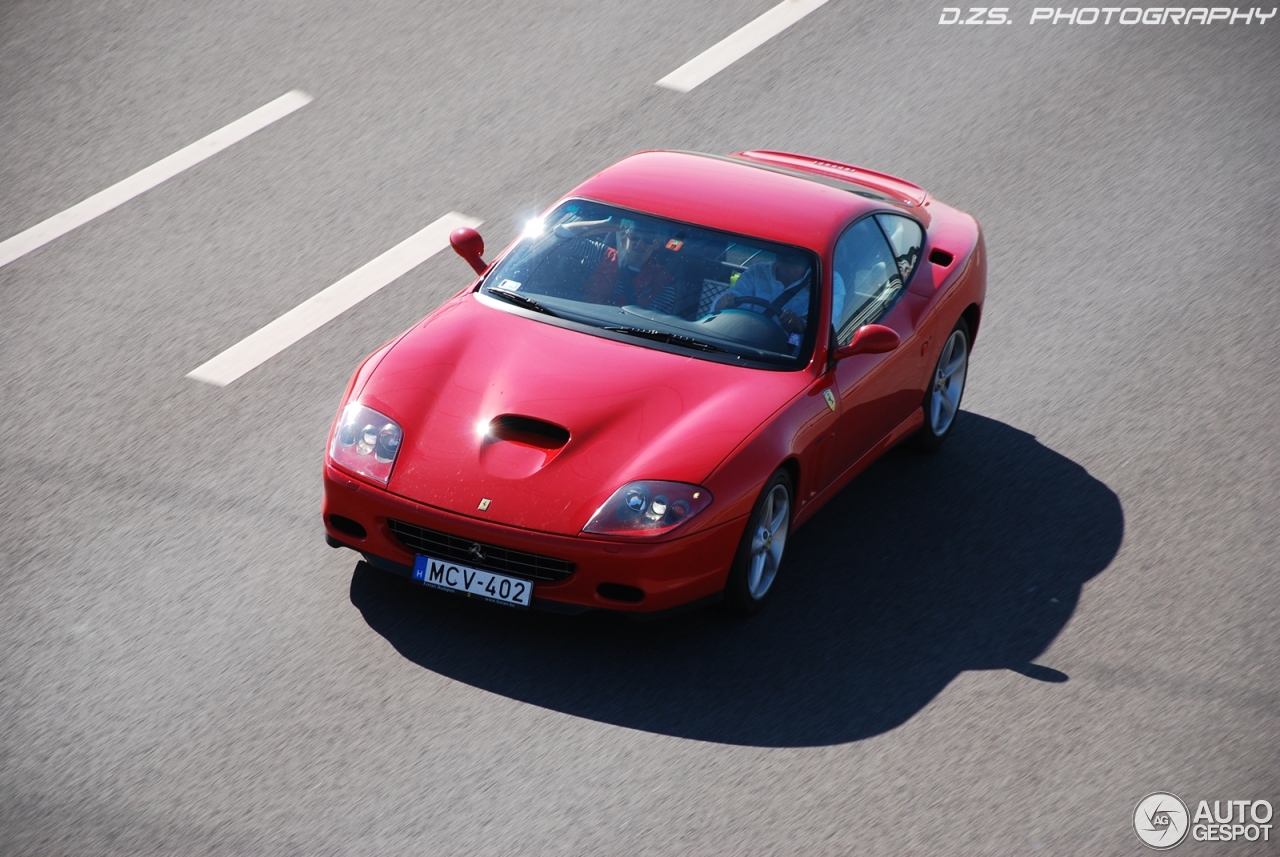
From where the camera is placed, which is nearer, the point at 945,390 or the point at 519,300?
the point at 519,300

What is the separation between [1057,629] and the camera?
675 cm

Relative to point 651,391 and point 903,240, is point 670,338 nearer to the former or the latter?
point 651,391

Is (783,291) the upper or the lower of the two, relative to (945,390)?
upper

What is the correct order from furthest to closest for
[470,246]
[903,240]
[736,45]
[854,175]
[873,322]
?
[736,45] → [854,175] → [903,240] → [470,246] → [873,322]

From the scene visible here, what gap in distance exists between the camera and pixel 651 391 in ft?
21.4

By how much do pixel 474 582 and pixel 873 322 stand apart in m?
2.51

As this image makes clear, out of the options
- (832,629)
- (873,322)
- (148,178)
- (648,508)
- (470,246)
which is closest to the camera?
(648,508)

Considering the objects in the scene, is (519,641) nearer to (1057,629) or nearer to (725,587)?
(725,587)

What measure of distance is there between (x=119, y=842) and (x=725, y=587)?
2.53 meters

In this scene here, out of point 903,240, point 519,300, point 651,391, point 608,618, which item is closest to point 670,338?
point 651,391

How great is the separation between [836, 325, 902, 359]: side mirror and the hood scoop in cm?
144

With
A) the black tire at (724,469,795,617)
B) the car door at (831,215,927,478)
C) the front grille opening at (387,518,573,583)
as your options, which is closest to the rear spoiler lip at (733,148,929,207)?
the car door at (831,215,927,478)

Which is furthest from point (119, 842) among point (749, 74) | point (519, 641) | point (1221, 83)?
point (1221, 83)

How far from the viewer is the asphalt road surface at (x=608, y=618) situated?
5.55 m
